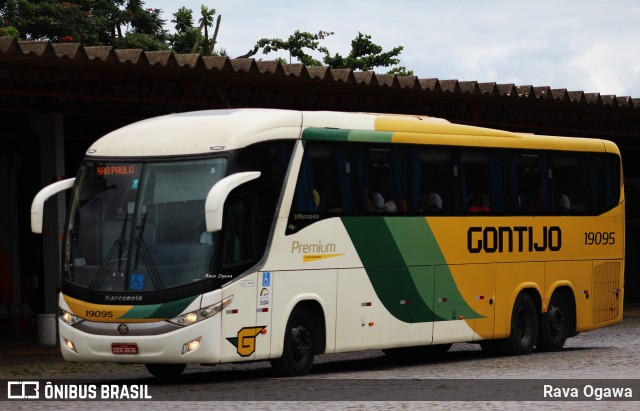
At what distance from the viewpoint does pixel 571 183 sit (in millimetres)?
22969

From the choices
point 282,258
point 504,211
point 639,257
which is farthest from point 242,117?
point 639,257

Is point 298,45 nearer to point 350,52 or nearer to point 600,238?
point 350,52

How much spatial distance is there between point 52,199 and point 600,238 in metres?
10.2

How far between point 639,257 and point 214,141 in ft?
107

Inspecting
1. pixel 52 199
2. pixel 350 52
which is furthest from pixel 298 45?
pixel 52 199

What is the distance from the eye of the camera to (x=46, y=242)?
1027 inches

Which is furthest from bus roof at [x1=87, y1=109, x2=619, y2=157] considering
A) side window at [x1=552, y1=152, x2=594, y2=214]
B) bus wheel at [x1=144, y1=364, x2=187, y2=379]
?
side window at [x1=552, y1=152, x2=594, y2=214]

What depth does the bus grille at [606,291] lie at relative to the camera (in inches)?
932

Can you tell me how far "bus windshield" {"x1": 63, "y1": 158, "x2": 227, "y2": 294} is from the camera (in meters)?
16.0

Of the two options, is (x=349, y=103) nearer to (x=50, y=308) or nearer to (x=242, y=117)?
(x=50, y=308)

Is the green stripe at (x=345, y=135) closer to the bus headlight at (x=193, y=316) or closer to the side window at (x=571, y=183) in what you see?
the bus headlight at (x=193, y=316)

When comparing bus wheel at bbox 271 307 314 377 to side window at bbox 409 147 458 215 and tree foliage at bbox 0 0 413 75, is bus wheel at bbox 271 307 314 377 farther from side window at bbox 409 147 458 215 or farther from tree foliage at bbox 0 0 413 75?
tree foliage at bbox 0 0 413 75

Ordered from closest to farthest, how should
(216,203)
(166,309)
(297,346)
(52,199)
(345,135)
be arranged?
(216,203), (166,309), (297,346), (345,135), (52,199)

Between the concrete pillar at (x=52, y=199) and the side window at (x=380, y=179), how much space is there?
851 cm
